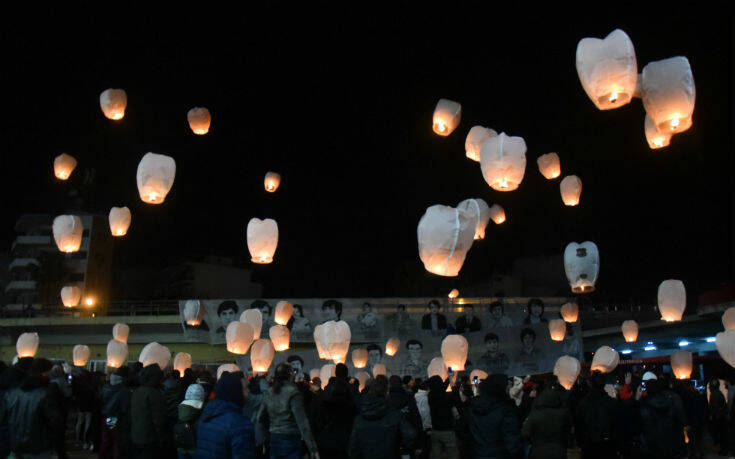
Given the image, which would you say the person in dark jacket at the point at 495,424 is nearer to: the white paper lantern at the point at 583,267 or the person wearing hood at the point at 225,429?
the person wearing hood at the point at 225,429

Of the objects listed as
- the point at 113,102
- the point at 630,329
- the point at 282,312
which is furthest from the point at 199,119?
the point at 630,329

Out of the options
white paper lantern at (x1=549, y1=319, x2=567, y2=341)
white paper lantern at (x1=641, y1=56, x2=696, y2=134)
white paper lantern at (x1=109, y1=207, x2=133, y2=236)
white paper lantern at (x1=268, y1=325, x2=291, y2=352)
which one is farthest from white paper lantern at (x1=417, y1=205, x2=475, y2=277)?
white paper lantern at (x1=549, y1=319, x2=567, y2=341)

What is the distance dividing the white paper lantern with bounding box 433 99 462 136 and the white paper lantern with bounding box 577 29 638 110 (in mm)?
4618

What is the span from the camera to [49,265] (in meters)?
38.9

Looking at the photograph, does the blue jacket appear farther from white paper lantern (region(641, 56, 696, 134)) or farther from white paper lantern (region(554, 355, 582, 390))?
white paper lantern (region(554, 355, 582, 390))

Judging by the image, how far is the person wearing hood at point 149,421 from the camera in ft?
15.8

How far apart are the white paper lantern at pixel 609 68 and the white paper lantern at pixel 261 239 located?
7.33 meters

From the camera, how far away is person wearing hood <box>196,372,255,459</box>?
3.40m

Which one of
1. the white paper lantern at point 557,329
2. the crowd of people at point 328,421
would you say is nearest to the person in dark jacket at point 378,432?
the crowd of people at point 328,421

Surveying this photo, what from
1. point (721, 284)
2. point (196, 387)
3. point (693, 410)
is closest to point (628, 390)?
point (693, 410)

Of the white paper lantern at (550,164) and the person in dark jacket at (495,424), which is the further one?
the white paper lantern at (550,164)

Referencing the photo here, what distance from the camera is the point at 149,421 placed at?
4.85 metres

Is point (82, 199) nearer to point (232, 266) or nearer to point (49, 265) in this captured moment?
point (49, 265)

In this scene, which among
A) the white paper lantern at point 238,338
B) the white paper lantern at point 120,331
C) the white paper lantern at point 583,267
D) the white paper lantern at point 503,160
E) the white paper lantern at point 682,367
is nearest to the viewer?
the white paper lantern at point 503,160
